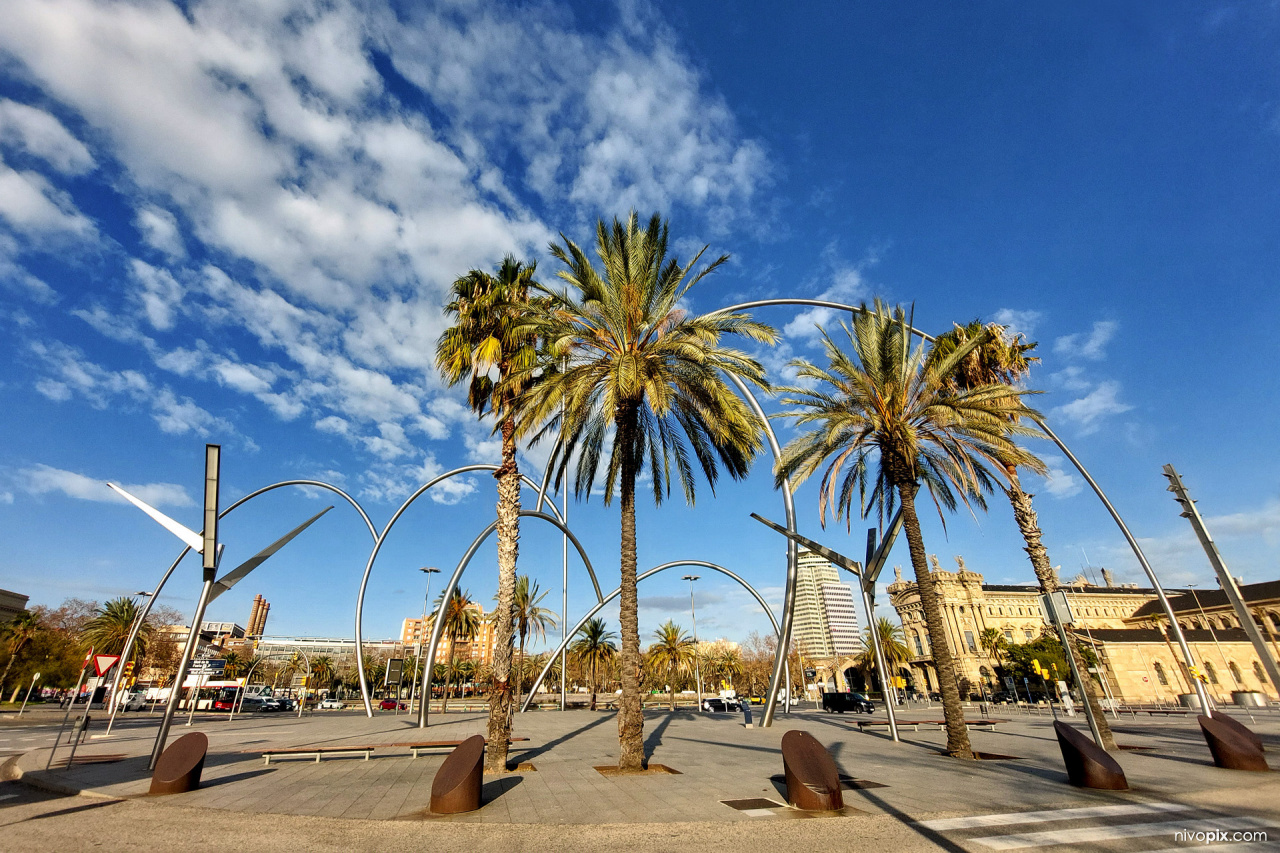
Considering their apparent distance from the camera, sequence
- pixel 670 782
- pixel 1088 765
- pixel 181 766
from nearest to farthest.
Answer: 1. pixel 181 766
2. pixel 1088 765
3. pixel 670 782

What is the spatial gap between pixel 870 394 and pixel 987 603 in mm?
89155

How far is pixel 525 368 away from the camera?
15.6 metres

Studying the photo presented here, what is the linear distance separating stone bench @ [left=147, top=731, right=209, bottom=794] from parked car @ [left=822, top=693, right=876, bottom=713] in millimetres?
40815

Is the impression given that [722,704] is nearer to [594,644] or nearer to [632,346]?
[594,644]

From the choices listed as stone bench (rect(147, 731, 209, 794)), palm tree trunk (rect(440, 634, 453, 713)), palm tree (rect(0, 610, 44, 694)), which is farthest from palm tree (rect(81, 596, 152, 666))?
stone bench (rect(147, 731, 209, 794))

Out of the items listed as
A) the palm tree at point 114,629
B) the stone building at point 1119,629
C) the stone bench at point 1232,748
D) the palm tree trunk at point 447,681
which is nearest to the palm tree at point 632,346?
the stone bench at point 1232,748

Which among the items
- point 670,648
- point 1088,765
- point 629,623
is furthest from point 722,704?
point 1088,765

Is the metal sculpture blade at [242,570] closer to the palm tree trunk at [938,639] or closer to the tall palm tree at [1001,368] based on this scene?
the palm tree trunk at [938,639]

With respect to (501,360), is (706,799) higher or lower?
lower

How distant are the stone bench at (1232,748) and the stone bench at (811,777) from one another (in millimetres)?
8771

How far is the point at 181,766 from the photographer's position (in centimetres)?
988

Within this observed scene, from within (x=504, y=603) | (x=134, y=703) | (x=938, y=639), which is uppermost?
(x=504, y=603)

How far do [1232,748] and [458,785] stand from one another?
16036 millimetres

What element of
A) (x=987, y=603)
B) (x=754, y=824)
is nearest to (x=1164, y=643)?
(x=987, y=603)
